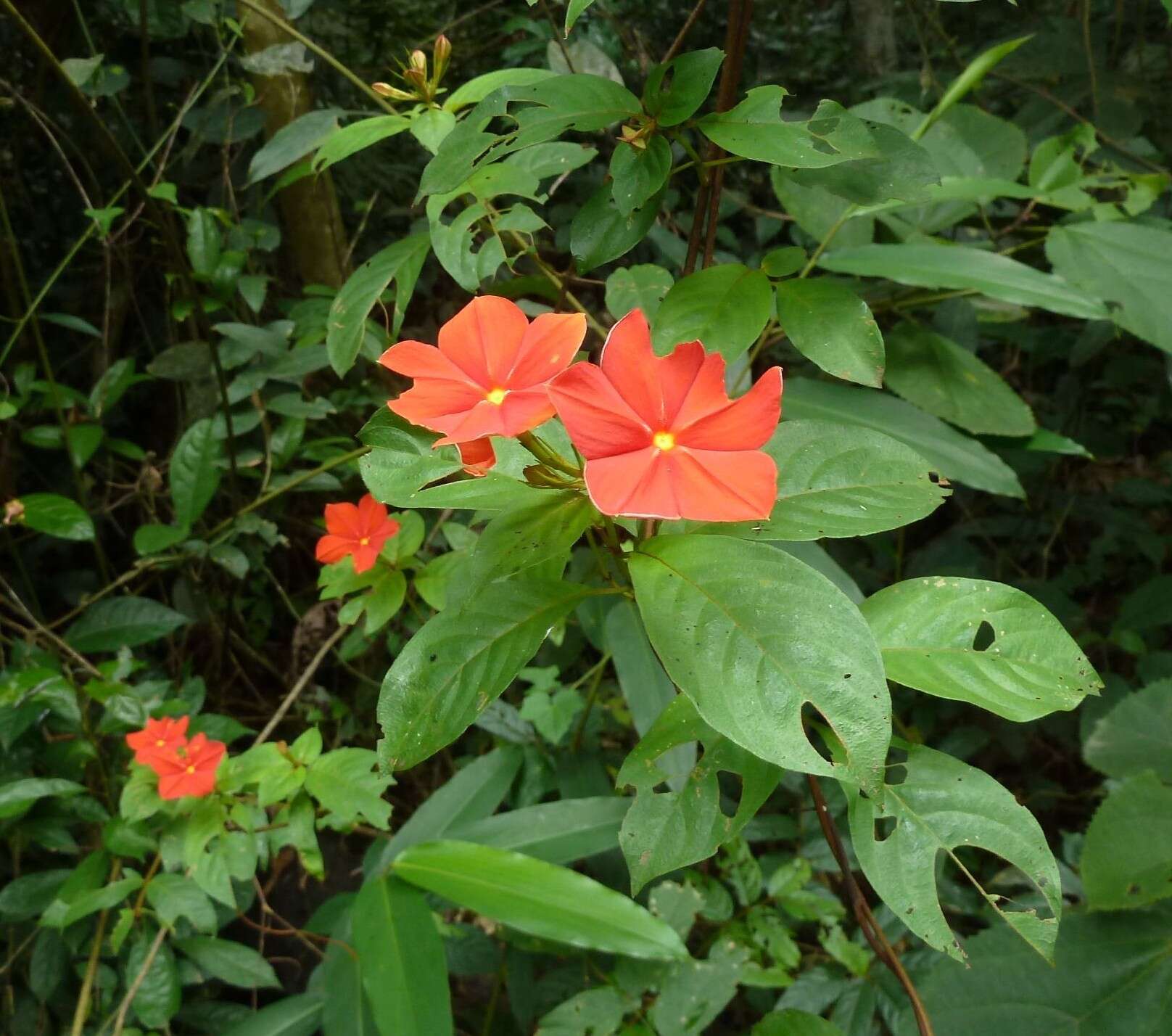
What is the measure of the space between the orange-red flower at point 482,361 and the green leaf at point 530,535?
6 centimetres

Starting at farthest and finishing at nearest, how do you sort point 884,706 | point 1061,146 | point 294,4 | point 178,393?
point 178,393 < point 294,4 < point 1061,146 < point 884,706

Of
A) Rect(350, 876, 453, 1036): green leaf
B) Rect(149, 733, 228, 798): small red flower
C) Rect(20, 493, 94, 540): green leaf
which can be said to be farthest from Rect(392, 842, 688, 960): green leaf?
Rect(20, 493, 94, 540): green leaf

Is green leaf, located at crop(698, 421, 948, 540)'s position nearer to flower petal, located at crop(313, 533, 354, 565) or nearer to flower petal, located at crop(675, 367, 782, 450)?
flower petal, located at crop(675, 367, 782, 450)

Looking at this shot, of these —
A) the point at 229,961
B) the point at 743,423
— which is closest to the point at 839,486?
the point at 743,423

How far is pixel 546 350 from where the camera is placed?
1.66ft

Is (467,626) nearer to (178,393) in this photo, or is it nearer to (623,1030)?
(623,1030)

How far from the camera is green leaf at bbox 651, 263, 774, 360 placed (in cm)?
59

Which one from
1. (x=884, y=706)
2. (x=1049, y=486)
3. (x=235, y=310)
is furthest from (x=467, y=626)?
(x=1049, y=486)

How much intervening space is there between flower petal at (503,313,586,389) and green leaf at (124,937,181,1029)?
0.98m

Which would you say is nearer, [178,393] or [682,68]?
[682,68]

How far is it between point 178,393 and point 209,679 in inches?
20.8

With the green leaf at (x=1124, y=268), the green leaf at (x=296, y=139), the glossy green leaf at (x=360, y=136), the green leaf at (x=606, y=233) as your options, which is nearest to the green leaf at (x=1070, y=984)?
the green leaf at (x=1124, y=268)

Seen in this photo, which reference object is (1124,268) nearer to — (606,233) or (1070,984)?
(606,233)

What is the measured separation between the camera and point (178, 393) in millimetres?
1569
